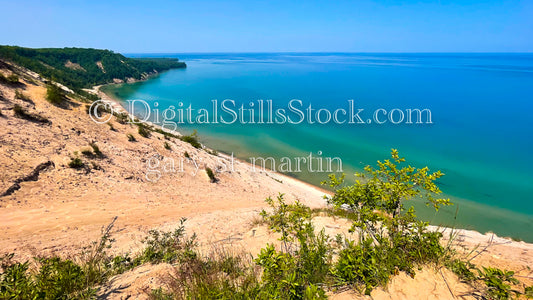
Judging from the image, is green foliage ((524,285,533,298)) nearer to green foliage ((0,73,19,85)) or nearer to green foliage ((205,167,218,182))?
green foliage ((205,167,218,182))

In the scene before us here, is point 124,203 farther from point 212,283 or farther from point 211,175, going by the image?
point 212,283

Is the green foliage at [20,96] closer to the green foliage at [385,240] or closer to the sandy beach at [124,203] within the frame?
the sandy beach at [124,203]

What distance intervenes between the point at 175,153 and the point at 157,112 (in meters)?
32.7

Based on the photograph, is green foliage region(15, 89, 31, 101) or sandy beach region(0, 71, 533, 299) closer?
sandy beach region(0, 71, 533, 299)

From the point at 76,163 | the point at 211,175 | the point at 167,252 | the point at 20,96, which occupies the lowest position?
the point at 211,175

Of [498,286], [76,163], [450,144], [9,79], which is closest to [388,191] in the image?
[498,286]

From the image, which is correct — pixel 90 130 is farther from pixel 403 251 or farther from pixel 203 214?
pixel 403 251

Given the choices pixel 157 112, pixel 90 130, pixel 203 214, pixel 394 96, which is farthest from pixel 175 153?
pixel 394 96

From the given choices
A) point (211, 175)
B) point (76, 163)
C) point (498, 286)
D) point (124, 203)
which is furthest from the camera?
point (211, 175)

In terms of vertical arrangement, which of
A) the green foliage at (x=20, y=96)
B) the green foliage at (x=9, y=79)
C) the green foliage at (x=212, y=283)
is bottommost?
the green foliage at (x=212, y=283)

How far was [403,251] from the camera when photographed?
4121 millimetres

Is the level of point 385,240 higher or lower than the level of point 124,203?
higher

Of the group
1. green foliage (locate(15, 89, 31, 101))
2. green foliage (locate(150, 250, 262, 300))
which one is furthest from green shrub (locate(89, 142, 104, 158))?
green foliage (locate(150, 250, 262, 300))

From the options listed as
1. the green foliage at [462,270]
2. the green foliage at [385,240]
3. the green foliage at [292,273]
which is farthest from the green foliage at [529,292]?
the green foliage at [292,273]
